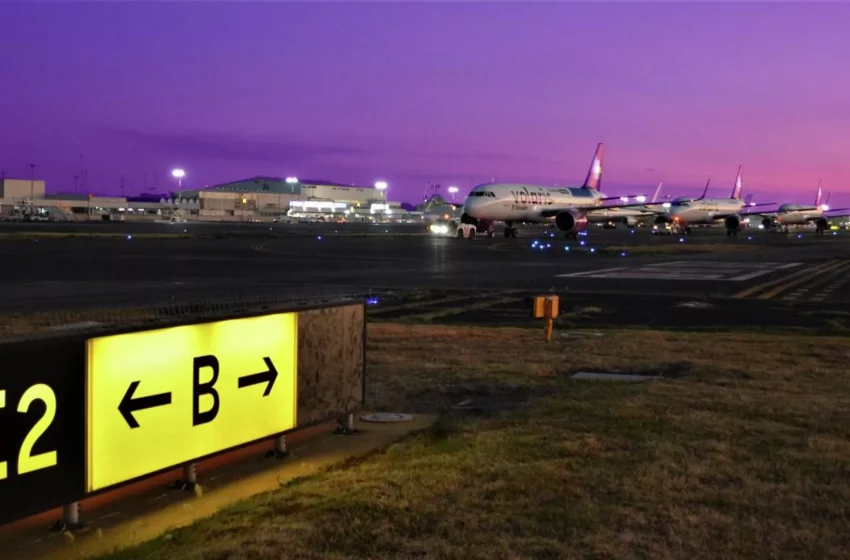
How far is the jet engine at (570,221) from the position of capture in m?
68.4

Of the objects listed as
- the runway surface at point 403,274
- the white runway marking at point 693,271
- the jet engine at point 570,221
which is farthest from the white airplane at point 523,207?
the white runway marking at point 693,271

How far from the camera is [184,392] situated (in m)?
5.99

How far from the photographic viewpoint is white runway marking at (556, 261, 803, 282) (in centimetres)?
3005

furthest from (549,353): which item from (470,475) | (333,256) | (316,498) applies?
(333,256)

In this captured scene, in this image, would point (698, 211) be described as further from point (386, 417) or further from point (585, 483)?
point (585, 483)

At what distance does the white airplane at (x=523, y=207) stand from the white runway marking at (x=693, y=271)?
27.2 m

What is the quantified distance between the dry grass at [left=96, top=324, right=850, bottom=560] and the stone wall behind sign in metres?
0.62

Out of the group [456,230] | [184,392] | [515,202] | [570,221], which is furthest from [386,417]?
[456,230]

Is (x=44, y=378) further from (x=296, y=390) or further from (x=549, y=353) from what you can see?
(x=549, y=353)

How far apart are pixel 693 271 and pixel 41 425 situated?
30892 mm

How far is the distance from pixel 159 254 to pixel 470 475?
35.2 meters

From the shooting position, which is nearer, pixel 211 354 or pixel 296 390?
pixel 211 354

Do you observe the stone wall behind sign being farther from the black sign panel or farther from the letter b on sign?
the black sign panel

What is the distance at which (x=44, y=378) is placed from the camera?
4988 millimetres
